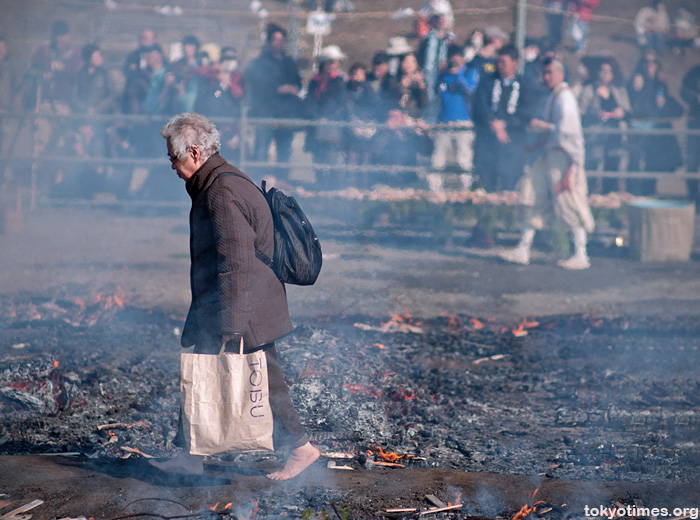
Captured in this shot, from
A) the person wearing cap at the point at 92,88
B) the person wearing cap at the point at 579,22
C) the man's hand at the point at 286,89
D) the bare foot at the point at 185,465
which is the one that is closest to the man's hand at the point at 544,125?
the man's hand at the point at 286,89

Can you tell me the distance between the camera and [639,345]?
600 centimetres

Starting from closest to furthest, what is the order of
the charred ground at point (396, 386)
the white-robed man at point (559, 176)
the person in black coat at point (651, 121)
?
the charred ground at point (396, 386) < the white-robed man at point (559, 176) < the person in black coat at point (651, 121)

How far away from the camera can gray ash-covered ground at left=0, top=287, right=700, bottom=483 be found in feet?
13.8

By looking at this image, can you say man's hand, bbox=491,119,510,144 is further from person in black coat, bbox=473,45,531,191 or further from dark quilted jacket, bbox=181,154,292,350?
dark quilted jacket, bbox=181,154,292,350

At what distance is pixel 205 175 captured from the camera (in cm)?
328

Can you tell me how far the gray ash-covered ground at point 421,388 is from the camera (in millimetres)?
4219

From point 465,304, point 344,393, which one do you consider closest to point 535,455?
point 344,393

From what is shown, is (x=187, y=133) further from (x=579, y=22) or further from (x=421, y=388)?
(x=579, y=22)

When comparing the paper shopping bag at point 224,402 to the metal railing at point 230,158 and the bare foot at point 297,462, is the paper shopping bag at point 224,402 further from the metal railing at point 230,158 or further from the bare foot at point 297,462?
the metal railing at point 230,158

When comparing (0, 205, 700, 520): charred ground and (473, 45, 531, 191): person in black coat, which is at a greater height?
(473, 45, 531, 191): person in black coat

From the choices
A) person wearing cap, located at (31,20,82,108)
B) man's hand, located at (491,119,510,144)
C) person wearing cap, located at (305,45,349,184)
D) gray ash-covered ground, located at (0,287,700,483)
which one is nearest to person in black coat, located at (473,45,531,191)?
man's hand, located at (491,119,510,144)

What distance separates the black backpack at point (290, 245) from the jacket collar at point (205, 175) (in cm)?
28

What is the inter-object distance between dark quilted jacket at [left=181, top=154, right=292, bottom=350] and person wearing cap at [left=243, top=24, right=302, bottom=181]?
821cm

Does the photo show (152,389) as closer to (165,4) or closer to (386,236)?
(386,236)
